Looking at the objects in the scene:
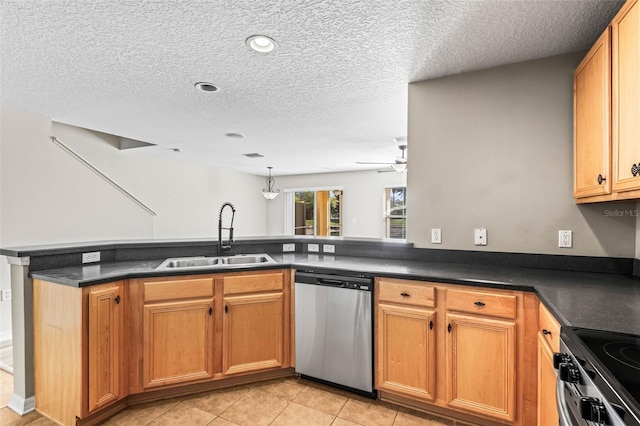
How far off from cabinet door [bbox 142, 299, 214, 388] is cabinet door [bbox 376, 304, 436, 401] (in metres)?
1.19

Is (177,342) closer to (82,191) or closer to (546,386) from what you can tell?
(546,386)

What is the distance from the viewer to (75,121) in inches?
138

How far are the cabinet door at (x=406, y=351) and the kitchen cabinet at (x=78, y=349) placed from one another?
167cm

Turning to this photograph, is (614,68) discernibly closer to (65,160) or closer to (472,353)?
(472,353)

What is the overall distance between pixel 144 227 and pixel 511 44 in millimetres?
5411

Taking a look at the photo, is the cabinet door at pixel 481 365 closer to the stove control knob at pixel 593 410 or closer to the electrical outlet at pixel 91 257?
the stove control knob at pixel 593 410

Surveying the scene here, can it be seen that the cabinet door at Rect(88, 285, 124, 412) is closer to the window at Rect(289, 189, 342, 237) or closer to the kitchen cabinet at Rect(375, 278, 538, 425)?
the kitchen cabinet at Rect(375, 278, 538, 425)

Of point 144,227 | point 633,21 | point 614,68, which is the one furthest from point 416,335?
point 144,227

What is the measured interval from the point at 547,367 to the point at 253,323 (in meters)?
1.76

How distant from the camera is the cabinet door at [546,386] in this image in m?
1.33

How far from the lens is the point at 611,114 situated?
60.6 inches

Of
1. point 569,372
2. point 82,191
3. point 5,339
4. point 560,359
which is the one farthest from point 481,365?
point 82,191

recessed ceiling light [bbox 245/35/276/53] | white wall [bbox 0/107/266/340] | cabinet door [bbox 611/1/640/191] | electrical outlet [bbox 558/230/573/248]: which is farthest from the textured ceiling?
electrical outlet [bbox 558/230/573/248]

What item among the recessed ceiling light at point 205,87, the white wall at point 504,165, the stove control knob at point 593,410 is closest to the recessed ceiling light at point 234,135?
the recessed ceiling light at point 205,87
